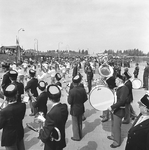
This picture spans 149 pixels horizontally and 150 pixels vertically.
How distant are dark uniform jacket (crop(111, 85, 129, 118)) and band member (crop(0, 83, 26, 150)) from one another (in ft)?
7.43

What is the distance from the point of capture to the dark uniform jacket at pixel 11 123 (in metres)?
2.79

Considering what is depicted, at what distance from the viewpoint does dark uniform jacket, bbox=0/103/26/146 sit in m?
2.79

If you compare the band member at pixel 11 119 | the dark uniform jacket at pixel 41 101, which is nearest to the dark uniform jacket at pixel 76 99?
the dark uniform jacket at pixel 41 101

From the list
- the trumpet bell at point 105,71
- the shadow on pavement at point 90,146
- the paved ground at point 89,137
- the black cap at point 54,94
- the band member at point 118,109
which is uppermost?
the trumpet bell at point 105,71

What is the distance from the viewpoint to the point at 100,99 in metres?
4.22

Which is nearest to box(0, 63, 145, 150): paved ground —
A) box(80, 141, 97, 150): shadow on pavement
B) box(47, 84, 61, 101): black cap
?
box(80, 141, 97, 150): shadow on pavement

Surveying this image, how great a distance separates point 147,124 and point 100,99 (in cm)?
207

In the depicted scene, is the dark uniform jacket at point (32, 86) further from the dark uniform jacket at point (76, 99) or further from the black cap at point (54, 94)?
the black cap at point (54, 94)

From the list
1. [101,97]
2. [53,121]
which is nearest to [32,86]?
[101,97]

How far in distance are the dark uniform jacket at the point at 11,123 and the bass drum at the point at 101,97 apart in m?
1.88

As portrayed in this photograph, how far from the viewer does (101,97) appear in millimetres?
4199

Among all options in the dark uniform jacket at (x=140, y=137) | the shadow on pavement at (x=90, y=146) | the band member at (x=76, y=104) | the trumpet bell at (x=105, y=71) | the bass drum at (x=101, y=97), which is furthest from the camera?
the trumpet bell at (x=105, y=71)

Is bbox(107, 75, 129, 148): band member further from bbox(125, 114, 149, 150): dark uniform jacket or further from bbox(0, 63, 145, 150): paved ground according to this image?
bbox(125, 114, 149, 150): dark uniform jacket

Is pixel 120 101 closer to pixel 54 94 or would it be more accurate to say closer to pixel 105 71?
pixel 54 94
